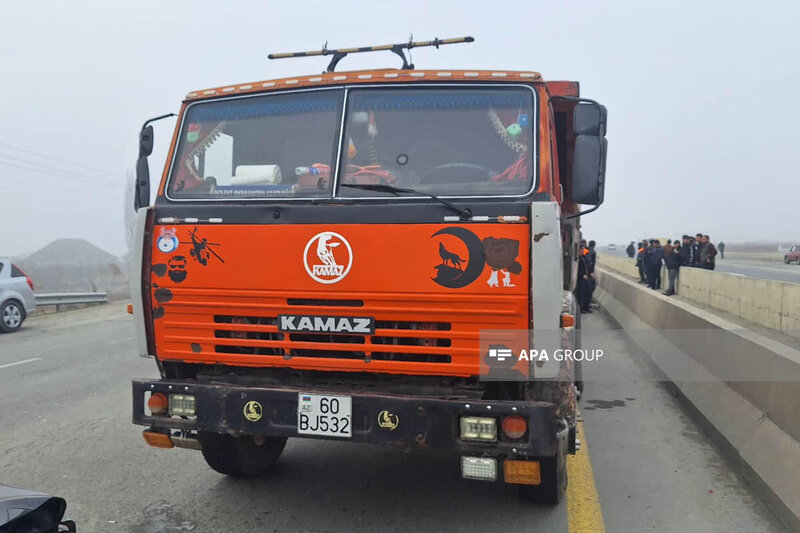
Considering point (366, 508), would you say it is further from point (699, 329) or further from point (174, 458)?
point (699, 329)

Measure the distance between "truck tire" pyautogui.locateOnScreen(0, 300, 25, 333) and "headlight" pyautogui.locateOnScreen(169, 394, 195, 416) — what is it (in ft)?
Result: 39.1

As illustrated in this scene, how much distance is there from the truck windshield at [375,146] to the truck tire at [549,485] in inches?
61.5

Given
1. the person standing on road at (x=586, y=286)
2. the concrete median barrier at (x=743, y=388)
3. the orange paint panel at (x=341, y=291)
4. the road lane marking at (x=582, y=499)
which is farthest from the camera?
the person standing on road at (x=586, y=286)

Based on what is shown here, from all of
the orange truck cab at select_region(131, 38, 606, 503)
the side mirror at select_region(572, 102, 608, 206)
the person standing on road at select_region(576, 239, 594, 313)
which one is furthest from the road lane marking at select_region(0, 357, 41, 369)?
the person standing on road at select_region(576, 239, 594, 313)

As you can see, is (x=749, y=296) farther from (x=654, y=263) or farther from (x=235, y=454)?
(x=235, y=454)

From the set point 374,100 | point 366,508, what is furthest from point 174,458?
point 374,100

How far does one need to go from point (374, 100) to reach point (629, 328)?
29.4 feet

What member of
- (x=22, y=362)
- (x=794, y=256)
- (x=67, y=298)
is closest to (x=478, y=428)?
(x=22, y=362)

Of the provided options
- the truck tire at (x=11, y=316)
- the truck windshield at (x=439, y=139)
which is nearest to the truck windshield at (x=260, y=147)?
the truck windshield at (x=439, y=139)

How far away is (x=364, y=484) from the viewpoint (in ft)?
14.9

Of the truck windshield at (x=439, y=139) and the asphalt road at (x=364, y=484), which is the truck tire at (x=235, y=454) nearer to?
the asphalt road at (x=364, y=484)

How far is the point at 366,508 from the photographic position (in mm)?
4141

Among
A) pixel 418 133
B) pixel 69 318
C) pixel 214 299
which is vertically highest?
pixel 418 133

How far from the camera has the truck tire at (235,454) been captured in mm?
4391
